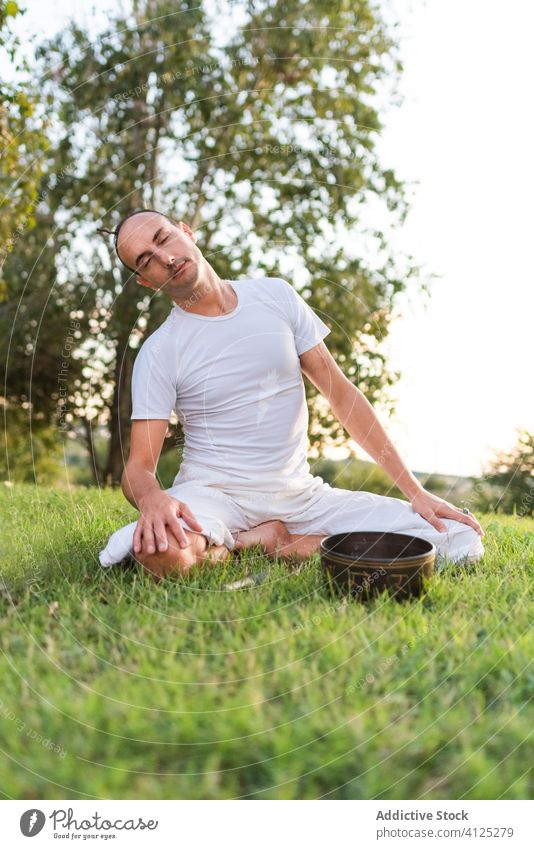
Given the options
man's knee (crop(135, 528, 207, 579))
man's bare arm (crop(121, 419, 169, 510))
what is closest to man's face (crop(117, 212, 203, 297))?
man's bare arm (crop(121, 419, 169, 510))

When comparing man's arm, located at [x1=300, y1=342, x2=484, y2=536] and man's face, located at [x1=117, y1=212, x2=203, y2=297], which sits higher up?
man's face, located at [x1=117, y1=212, x2=203, y2=297]

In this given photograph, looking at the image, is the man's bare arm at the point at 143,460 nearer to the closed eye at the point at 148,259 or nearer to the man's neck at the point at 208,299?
the man's neck at the point at 208,299

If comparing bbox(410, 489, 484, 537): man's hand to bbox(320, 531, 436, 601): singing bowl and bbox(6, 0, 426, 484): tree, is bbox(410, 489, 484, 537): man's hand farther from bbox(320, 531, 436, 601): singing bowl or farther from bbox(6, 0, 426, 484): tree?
bbox(6, 0, 426, 484): tree

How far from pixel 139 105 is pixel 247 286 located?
539cm

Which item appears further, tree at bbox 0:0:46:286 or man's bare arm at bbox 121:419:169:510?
tree at bbox 0:0:46:286

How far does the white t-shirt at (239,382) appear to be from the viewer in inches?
136

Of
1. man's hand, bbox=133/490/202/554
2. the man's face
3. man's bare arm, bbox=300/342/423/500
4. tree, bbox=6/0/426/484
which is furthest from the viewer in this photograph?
tree, bbox=6/0/426/484

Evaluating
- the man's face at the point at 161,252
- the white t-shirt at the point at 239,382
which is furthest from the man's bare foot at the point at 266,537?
the man's face at the point at 161,252

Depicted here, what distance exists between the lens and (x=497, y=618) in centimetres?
261

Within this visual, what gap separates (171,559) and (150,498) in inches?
11.0

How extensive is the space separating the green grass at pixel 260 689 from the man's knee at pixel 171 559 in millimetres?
58

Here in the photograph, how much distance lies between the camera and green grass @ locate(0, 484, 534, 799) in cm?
181

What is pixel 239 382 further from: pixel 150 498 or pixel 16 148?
pixel 16 148
